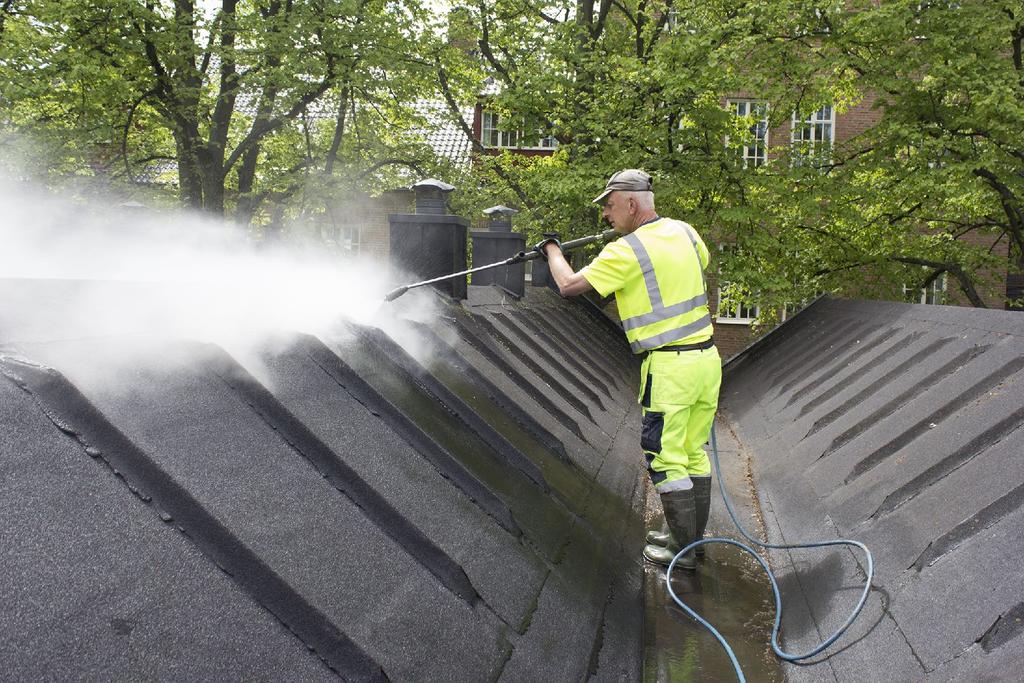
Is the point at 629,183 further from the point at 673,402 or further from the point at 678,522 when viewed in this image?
the point at 678,522

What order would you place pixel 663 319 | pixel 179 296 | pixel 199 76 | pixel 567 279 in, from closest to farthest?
pixel 179 296
pixel 567 279
pixel 663 319
pixel 199 76

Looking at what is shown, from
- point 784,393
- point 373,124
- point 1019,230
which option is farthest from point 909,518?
point 373,124

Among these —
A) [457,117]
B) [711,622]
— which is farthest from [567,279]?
[457,117]

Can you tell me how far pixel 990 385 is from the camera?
191 inches

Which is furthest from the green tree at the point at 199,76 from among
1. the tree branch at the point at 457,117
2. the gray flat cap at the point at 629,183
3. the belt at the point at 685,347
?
the belt at the point at 685,347

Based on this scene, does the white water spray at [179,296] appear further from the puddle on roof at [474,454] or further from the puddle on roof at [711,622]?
the puddle on roof at [711,622]

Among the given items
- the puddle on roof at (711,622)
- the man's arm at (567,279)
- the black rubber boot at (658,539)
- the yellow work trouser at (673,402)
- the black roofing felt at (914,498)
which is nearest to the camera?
the black roofing felt at (914,498)

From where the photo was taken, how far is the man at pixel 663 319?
4.69 metres

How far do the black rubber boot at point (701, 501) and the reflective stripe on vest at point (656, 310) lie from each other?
922 mm

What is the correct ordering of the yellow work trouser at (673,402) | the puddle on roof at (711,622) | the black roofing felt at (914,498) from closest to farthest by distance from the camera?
the black roofing felt at (914,498) → the puddle on roof at (711,622) → the yellow work trouser at (673,402)

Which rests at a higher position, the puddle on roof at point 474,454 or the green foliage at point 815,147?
the green foliage at point 815,147

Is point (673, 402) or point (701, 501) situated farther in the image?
point (701, 501)

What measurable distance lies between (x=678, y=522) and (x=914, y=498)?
1.25m

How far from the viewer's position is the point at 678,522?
4.88 m
